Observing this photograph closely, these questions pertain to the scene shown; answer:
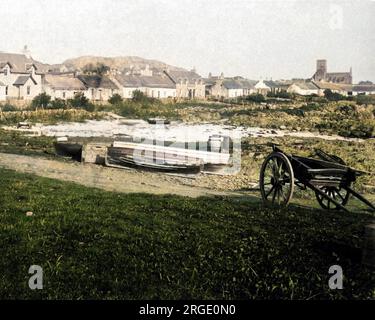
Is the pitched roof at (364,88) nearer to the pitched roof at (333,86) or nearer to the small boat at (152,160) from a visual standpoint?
the pitched roof at (333,86)

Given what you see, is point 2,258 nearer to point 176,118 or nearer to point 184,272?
point 184,272

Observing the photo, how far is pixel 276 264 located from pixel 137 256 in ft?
5.99

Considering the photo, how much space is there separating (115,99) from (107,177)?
684 centimetres

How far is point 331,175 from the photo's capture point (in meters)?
7.84

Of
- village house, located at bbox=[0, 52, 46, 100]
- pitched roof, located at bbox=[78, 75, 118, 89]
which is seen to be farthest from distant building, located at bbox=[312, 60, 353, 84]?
village house, located at bbox=[0, 52, 46, 100]

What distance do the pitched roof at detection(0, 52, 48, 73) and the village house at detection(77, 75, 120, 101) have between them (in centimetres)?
211

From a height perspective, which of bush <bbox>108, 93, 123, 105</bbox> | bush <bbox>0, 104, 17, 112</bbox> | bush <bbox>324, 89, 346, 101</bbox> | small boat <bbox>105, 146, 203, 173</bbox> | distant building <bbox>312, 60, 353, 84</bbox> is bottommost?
small boat <bbox>105, 146, 203, 173</bbox>

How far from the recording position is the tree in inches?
719

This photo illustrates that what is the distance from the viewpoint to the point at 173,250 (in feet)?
19.6

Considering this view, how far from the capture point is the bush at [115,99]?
1661 cm

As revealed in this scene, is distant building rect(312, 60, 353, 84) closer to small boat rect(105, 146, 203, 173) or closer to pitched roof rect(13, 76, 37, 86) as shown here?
small boat rect(105, 146, 203, 173)

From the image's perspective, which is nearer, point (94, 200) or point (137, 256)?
point (137, 256)

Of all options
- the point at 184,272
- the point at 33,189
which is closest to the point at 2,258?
the point at 184,272
